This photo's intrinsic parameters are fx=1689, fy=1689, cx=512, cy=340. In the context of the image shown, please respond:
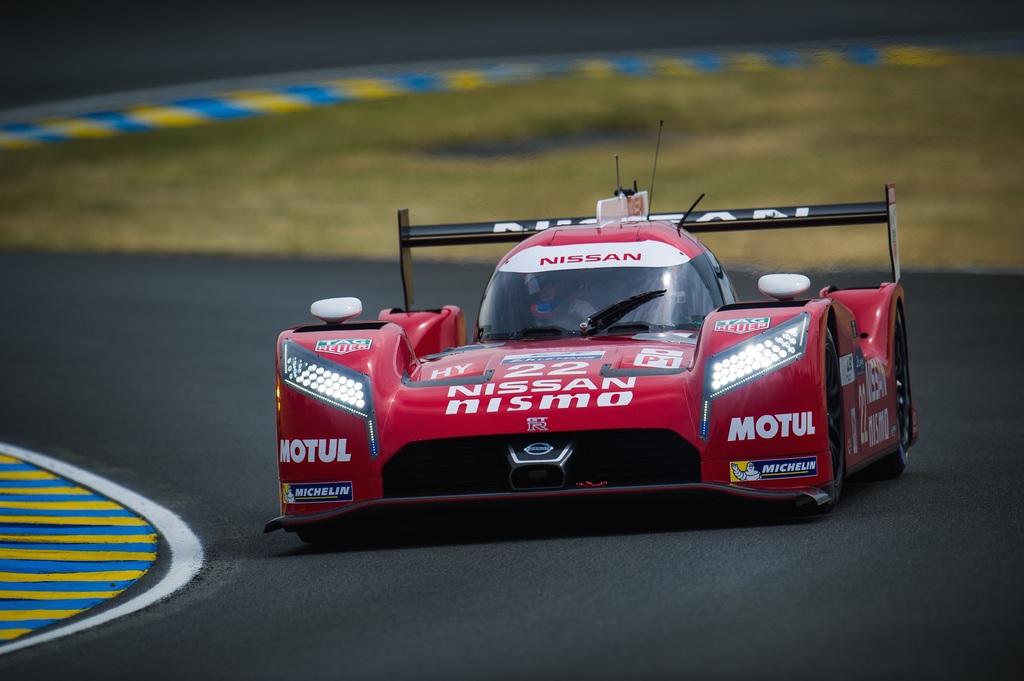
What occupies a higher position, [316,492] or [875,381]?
[875,381]

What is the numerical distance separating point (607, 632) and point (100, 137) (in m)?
26.1

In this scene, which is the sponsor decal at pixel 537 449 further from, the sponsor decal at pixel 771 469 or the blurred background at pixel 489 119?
the blurred background at pixel 489 119

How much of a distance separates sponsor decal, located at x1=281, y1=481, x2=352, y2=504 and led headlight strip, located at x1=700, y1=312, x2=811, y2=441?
5.02 feet

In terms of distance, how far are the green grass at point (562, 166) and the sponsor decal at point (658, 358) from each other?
12.3 m

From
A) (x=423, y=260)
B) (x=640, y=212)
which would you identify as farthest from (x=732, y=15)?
(x=640, y=212)

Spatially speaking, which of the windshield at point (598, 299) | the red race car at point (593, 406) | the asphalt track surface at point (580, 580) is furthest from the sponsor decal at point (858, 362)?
the windshield at point (598, 299)

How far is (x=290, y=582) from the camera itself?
257 inches

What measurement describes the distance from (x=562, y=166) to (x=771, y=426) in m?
21.2

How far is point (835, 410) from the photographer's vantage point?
7320 millimetres

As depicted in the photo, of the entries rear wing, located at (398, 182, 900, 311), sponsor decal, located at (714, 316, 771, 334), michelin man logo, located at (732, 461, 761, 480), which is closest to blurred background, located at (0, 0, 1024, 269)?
rear wing, located at (398, 182, 900, 311)

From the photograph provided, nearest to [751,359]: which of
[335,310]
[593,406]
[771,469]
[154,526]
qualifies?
[771,469]

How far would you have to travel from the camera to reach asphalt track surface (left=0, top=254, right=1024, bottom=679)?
15.7ft

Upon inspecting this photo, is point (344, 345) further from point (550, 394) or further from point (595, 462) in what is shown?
point (595, 462)

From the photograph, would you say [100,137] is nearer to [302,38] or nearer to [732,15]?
[302,38]
